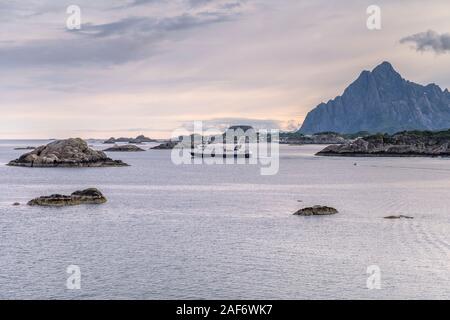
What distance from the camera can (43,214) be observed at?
65.4 m

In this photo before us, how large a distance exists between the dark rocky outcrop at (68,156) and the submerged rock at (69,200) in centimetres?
7384

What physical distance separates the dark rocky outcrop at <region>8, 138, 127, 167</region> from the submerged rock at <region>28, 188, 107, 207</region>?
7384 cm

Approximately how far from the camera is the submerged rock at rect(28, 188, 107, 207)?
2837 inches

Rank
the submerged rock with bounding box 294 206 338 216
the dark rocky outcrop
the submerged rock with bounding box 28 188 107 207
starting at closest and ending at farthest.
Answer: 1. the submerged rock with bounding box 294 206 338 216
2. the submerged rock with bounding box 28 188 107 207
3. the dark rocky outcrop

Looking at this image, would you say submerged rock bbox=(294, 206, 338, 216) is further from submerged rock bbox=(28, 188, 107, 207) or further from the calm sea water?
submerged rock bbox=(28, 188, 107, 207)

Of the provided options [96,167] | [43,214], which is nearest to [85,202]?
[43,214]

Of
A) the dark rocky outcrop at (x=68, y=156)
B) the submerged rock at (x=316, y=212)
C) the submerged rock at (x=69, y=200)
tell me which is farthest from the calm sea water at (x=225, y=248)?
the dark rocky outcrop at (x=68, y=156)

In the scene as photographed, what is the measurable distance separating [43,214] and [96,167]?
107732mm

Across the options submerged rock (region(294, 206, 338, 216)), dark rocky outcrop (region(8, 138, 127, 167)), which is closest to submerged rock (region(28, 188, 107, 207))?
submerged rock (region(294, 206, 338, 216))

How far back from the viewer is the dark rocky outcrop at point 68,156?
14962 cm

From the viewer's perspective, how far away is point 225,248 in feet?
153

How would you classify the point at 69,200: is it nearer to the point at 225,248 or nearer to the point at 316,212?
the point at 316,212

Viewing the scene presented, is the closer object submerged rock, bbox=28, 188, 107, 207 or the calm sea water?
the calm sea water

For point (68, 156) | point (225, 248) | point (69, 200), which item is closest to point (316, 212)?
point (225, 248)
